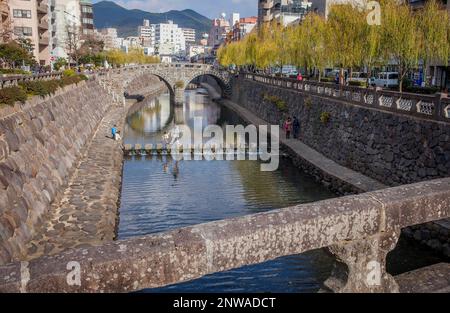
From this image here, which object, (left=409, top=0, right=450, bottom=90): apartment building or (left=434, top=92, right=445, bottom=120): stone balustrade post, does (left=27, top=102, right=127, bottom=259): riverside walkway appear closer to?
(left=434, top=92, right=445, bottom=120): stone balustrade post

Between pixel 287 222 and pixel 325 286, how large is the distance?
910 mm

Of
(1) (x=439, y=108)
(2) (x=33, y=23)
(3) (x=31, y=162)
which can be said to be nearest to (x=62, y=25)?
(2) (x=33, y=23)

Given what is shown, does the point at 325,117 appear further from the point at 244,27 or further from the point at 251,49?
the point at 244,27

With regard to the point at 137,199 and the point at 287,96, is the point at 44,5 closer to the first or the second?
the point at 287,96

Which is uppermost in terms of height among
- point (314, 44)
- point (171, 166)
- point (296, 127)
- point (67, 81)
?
point (314, 44)

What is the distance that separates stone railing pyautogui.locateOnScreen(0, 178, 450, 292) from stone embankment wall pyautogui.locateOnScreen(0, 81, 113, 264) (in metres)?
8.64

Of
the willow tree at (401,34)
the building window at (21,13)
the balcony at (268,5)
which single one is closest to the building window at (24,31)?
the building window at (21,13)

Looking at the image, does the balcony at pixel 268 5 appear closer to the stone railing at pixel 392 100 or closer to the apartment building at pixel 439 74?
the apartment building at pixel 439 74

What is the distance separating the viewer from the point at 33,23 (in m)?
64.0

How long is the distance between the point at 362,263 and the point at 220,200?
55.8 feet

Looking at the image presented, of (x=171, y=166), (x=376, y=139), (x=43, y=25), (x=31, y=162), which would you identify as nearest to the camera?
(x=31, y=162)

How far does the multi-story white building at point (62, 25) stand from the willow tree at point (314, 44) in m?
50.6

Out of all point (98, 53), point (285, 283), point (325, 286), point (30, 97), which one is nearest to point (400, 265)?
point (285, 283)

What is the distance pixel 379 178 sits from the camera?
1962 centimetres
